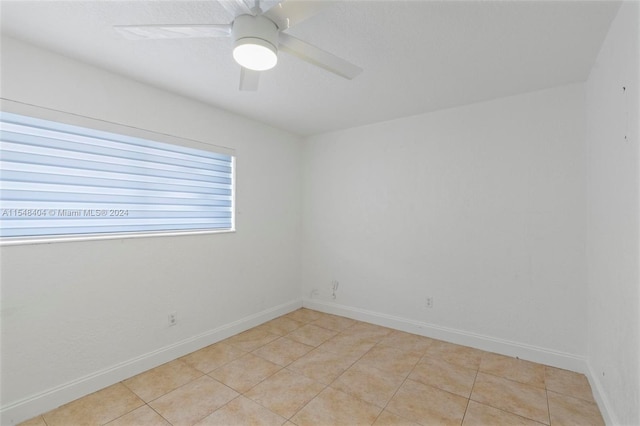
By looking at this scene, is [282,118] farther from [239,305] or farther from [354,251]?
[239,305]

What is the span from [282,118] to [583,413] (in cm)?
358

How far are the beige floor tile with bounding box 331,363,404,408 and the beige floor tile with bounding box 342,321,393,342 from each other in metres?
0.66

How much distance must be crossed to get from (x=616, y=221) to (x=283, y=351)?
2717mm

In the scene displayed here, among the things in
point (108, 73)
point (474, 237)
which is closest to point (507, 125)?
point (474, 237)

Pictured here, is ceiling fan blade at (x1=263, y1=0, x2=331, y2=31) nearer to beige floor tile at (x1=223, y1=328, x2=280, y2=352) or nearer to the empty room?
the empty room

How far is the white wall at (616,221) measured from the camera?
4.79 ft

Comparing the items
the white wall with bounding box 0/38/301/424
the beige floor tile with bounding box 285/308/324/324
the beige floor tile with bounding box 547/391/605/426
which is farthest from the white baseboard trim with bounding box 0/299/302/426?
the beige floor tile with bounding box 547/391/605/426

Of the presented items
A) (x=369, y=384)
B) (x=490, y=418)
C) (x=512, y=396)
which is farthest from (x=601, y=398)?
(x=369, y=384)

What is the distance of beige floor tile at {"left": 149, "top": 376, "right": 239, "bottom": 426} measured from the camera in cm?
193

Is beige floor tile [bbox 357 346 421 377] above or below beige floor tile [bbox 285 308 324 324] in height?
above

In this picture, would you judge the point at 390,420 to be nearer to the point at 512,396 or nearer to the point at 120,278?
the point at 512,396

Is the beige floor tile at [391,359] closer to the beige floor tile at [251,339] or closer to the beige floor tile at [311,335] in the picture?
the beige floor tile at [311,335]

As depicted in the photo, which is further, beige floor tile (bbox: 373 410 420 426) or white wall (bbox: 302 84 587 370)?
white wall (bbox: 302 84 587 370)

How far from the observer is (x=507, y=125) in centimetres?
276
